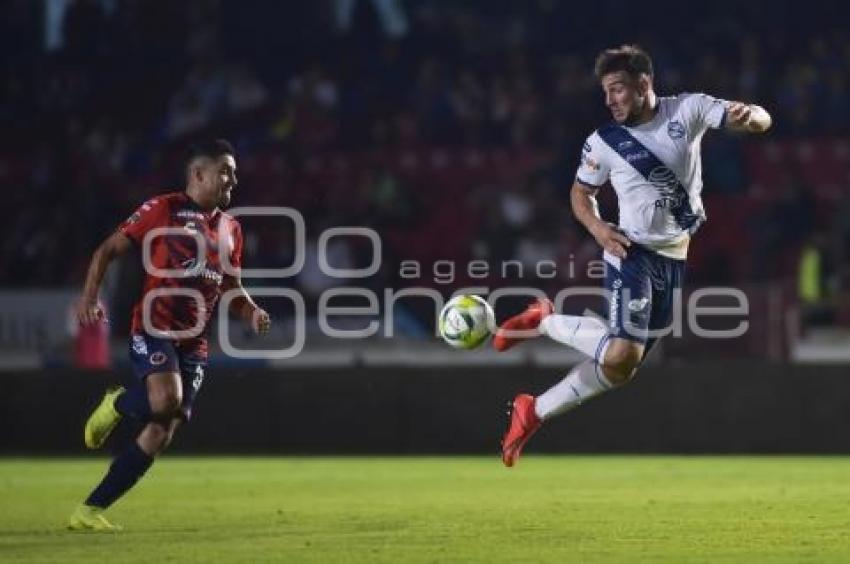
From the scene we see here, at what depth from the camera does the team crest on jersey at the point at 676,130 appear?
10.1 metres

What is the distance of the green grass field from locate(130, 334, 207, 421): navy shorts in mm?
754

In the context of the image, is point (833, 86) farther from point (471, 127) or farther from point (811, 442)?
point (811, 442)

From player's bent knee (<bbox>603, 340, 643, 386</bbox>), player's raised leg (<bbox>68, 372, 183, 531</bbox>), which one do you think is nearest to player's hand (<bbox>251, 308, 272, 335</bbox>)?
player's raised leg (<bbox>68, 372, 183, 531</bbox>)

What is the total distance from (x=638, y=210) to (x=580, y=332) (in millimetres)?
789

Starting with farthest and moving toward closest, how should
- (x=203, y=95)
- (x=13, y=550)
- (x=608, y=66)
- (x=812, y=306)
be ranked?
(x=203, y=95)
(x=812, y=306)
(x=608, y=66)
(x=13, y=550)

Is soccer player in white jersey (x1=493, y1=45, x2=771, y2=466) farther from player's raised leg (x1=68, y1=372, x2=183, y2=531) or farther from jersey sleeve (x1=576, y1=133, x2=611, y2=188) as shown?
player's raised leg (x1=68, y1=372, x2=183, y2=531)

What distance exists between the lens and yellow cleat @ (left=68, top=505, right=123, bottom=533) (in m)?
9.61

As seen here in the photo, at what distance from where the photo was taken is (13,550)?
345 inches

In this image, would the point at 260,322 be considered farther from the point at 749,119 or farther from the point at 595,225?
the point at 749,119

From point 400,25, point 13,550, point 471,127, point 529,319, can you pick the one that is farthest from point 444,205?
point 13,550

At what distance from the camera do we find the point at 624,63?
9859mm

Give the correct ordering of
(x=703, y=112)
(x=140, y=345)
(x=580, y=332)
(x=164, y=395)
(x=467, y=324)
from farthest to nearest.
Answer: (x=467, y=324) < (x=580, y=332) < (x=703, y=112) < (x=140, y=345) < (x=164, y=395)

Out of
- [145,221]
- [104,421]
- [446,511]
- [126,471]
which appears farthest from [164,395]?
[446,511]

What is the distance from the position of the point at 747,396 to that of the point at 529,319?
6.33 metres
